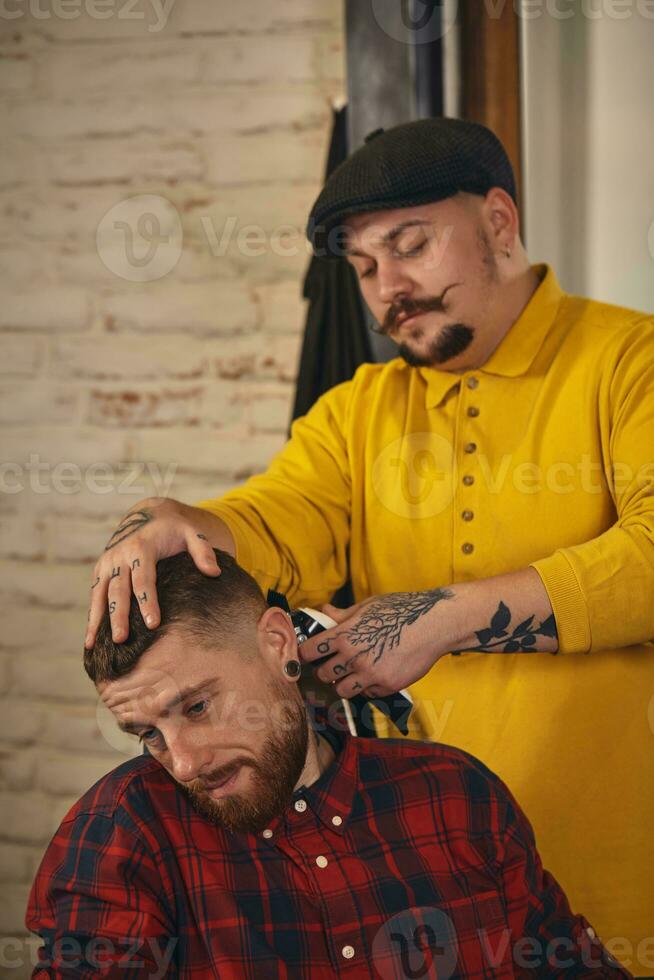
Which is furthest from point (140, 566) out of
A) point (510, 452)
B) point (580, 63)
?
point (580, 63)

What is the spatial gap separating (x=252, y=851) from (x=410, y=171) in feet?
3.06

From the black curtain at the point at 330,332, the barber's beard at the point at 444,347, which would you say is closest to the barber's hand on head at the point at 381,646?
the barber's beard at the point at 444,347

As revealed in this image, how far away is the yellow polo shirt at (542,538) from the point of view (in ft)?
5.03

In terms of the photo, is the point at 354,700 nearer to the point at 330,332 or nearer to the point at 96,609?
the point at 96,609

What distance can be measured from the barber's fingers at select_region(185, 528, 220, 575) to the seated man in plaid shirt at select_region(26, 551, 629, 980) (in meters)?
0.02

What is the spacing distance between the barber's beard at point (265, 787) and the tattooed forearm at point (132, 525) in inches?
11.2

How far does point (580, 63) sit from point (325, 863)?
1674 millimetres

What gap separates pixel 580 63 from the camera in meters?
2.18

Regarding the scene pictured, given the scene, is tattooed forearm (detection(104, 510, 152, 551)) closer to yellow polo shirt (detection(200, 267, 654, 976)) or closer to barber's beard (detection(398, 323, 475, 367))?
yellow polo shirt (detection(200, 267, 654, 976))

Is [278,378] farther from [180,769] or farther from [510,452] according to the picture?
[180,769]

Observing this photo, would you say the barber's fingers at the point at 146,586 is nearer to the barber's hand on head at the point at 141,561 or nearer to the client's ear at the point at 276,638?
the barber's hand on head at the point at 141,561

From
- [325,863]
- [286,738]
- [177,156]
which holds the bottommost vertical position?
[325,863]

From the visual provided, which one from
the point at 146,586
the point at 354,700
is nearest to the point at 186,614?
the point at 146,586

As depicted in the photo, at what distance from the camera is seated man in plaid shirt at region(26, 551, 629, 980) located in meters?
1.20
